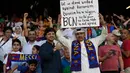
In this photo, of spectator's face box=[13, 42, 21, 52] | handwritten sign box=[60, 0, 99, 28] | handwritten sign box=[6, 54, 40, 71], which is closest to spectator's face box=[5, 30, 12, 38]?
spectator's face box=[13, 42, 21, 52]

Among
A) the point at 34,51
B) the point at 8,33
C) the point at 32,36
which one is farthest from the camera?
the point at 8,33

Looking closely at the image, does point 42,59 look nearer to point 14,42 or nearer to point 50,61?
point 50,61

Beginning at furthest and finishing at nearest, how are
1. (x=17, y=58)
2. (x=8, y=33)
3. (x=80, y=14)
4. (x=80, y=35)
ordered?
1. (x=8, y=33)
2. (x=17, y=58)
3. (x=80, y=14)
4. (x=80, y=35)

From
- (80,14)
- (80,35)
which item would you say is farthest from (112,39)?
(80,35)

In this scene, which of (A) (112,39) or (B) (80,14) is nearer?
(B) (80,14)

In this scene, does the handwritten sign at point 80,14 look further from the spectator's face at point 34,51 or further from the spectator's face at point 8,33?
the spectator's face at point 8,33

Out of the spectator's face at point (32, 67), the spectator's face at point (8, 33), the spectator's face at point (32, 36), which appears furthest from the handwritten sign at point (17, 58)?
the spectator's face at point (8, 33)

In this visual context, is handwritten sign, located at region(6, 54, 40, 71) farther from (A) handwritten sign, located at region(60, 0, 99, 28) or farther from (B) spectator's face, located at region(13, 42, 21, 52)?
(A) handwritten sign, located at region(60, 0, 99, 28)

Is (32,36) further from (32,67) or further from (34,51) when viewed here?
(32,67)

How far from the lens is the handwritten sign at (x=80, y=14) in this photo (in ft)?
29.7

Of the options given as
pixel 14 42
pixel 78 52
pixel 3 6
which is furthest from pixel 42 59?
pixel 3 6

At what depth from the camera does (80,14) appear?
9125mm

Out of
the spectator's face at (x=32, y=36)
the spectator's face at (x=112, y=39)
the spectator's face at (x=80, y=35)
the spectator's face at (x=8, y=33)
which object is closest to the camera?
the spectator's face at (x=80, y=35)

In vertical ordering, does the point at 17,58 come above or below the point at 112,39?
below
